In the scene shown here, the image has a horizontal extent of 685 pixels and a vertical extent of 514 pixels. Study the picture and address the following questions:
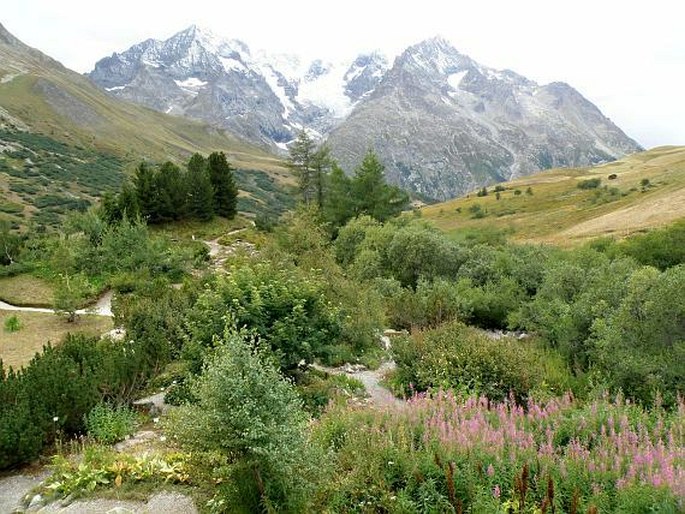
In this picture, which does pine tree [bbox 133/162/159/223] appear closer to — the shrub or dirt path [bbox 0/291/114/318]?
dirt path [bbox 0/291/114/318]

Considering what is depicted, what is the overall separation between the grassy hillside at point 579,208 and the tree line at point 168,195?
763 inches

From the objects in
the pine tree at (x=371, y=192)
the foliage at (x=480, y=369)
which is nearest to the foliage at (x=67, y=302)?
the foliage at (x=480, y=369)

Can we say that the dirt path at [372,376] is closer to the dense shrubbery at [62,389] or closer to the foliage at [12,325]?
the dense shrubbery at [62,389]

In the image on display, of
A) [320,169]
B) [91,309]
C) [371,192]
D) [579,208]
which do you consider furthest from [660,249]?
[579,208]

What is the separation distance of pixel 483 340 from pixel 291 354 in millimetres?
4372

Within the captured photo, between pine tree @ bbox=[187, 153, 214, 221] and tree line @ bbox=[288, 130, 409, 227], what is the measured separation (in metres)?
8.87

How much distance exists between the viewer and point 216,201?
39.9 meters

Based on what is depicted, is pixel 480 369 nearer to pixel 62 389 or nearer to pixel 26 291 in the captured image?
pixel 62 389

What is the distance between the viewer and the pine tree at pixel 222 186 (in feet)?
130

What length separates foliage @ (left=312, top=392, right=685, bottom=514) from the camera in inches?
217

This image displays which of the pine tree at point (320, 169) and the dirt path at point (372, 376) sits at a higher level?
the pine tree at point (320, 169)

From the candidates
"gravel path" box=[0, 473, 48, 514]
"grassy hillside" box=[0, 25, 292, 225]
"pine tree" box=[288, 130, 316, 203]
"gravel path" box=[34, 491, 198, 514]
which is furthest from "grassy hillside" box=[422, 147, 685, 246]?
"grassy hillside" box=[0, 25, 292, 225]

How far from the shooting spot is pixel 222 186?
39969 mm

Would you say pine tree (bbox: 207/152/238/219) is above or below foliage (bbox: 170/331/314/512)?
above
